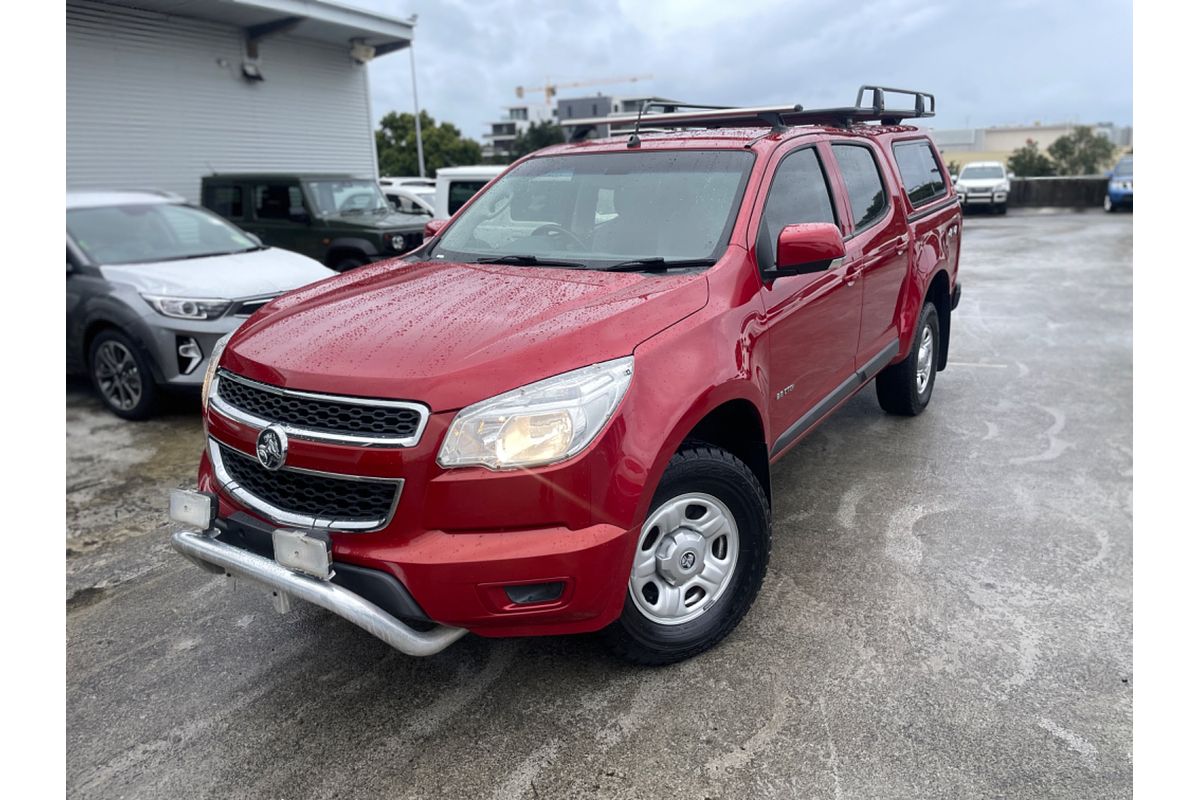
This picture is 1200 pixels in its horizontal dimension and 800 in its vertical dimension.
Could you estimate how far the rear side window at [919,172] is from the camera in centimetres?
522

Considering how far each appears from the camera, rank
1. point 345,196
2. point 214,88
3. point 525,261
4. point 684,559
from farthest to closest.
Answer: point 214,88 → point 345,196 → point 525,261 → point 684,559

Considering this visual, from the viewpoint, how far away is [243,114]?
1529 cm

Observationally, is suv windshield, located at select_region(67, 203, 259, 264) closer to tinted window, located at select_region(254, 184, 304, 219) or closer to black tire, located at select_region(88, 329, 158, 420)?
black tire, located at select_region(88, 329, 158, 420)

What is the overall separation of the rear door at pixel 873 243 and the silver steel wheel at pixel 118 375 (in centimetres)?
481

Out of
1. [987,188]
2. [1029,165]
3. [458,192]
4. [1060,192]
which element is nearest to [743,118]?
[458,192]

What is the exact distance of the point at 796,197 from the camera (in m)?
3.79

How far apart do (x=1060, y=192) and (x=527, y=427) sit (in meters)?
30.2

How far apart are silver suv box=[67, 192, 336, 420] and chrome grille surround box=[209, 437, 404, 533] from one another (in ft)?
10.5

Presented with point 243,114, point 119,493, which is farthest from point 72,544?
point 243,114

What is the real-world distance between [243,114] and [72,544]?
13197 millimetres

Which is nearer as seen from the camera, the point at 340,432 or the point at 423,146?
the point at 340,432

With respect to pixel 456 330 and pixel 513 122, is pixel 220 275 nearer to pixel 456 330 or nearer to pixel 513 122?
pixel 456 330

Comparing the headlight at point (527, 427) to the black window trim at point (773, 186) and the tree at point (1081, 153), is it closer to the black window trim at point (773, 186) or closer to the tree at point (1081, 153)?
the black window trim at point (773, 186)

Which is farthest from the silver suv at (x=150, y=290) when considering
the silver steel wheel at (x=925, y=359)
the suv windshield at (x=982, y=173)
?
the suv windshield at (x=982, y=173)
